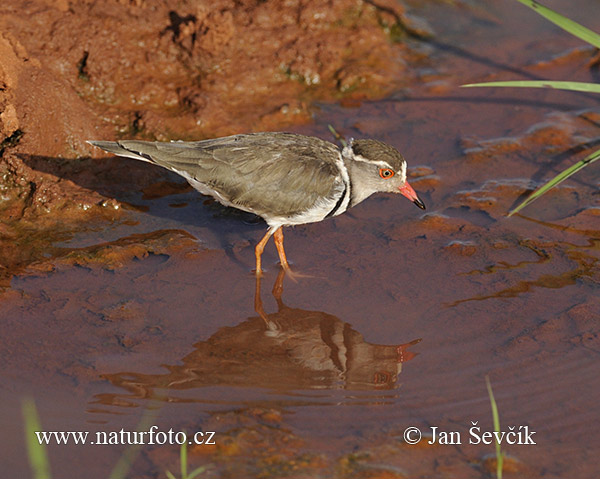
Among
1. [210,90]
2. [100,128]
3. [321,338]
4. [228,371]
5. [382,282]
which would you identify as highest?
[210,90]

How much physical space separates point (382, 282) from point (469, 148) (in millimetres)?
2382

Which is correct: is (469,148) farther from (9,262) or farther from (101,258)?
(9,262)

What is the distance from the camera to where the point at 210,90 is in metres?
8.48

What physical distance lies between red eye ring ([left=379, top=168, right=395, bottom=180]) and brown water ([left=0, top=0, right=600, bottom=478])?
2.11 ft

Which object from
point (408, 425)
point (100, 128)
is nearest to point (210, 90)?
point (100, 128)

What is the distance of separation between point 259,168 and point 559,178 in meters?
2.53

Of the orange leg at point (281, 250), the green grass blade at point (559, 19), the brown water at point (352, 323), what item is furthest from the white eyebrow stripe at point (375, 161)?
the green grass blade at point (559, 19)

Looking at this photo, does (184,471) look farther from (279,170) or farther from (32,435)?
(279,170)

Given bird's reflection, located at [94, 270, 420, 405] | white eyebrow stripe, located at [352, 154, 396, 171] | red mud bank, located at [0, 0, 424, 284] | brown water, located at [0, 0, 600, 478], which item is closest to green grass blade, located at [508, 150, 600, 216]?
brown water, located at [0, 0, 600, 478]

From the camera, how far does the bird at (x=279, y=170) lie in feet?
21.2

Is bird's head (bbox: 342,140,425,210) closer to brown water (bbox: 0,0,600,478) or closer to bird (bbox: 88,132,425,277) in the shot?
bird (bbox: 88,132,425,277)

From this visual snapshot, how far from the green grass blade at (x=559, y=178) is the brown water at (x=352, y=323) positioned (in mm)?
237

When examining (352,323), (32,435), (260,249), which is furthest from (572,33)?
(32,435)

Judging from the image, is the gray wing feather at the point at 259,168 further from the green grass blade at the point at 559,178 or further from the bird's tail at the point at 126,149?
the green grass blade at the point at 559,178
